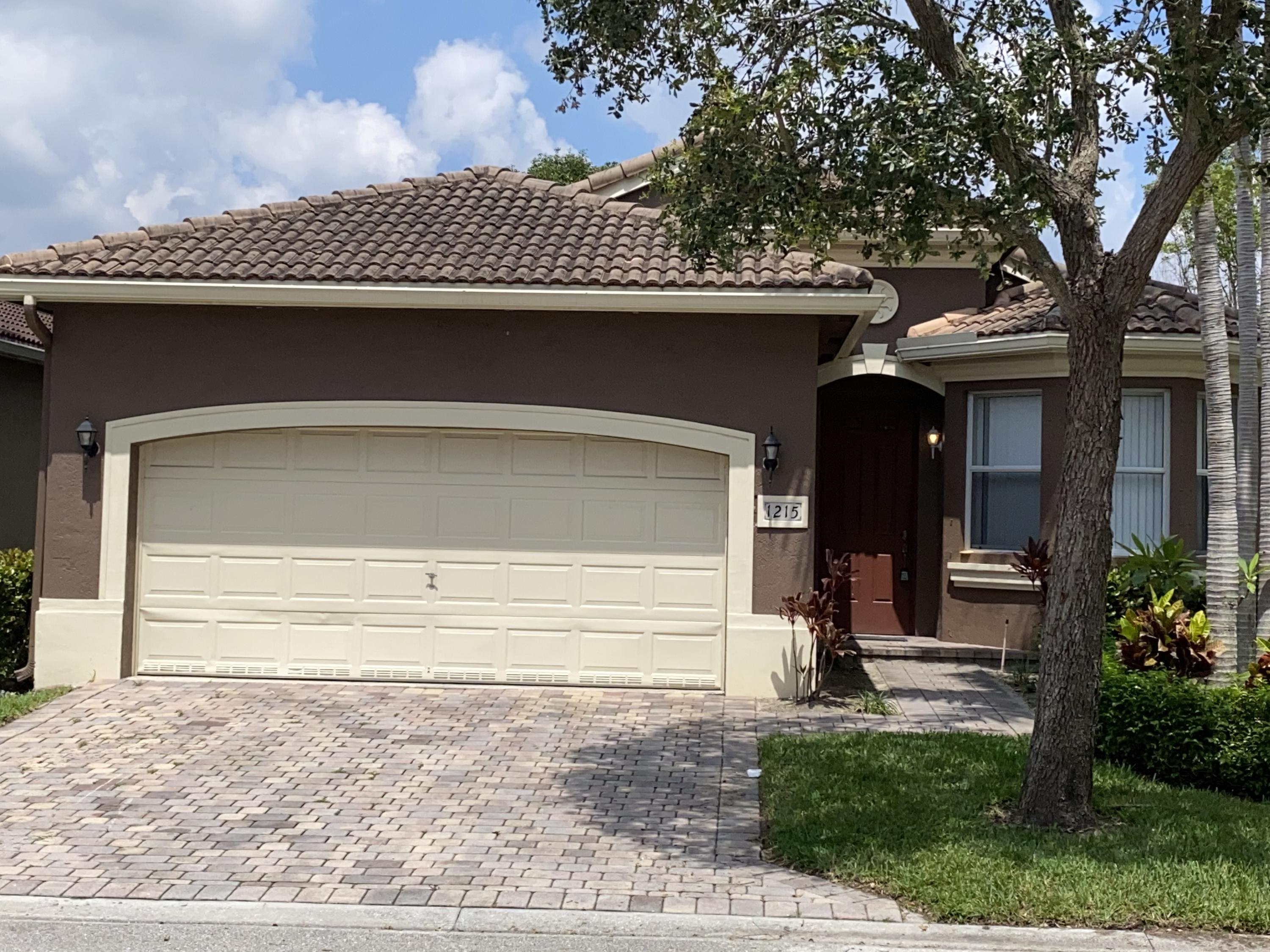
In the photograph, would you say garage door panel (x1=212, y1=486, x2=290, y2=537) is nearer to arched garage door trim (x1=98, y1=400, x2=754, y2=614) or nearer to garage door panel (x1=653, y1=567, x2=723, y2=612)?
arched garage door trim (x1=98, y1=400, x2=754, y2=614)

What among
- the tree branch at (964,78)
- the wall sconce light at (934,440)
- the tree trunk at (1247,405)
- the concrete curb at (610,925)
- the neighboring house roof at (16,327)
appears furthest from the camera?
the neighboring house roof at (16,327)

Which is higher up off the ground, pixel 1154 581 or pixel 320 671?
pixel 1154 581

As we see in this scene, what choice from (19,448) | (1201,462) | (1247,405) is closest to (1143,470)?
(1201,462)

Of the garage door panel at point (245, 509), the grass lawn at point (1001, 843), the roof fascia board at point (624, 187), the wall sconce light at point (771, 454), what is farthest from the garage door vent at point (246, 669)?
the roof fascia board at point (624, 187)

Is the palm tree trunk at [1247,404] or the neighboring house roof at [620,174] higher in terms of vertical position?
the neighboring house roof at [620,174]

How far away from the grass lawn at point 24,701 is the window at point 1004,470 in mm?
8879

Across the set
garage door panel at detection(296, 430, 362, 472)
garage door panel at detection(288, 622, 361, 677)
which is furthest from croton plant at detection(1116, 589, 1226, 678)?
garage door panel at detection(296, 430, 362, 472)

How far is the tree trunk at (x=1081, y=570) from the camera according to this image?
6.37 metres

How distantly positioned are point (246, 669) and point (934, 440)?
7384 mm

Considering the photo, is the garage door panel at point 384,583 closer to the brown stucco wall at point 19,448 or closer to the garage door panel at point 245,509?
the garage door panel at point 245,509

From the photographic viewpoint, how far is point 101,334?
10.5 m

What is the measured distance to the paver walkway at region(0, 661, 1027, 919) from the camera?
574 centimetres

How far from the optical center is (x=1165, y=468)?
1159 cm

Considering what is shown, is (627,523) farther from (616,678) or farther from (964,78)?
(964,78)
